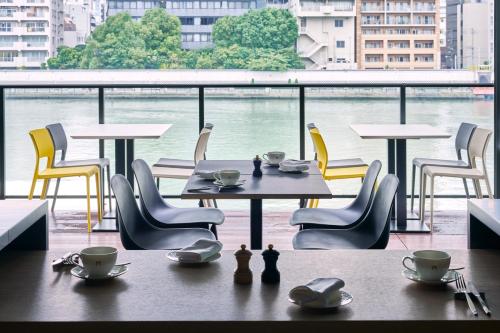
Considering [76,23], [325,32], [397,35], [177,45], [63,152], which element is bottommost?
[63,152]

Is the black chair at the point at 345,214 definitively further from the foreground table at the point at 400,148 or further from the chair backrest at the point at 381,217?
the foreground table at the point at 400,148

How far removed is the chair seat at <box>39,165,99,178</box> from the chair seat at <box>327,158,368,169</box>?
1678mm

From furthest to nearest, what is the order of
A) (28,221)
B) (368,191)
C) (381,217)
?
(368,191) < (381,217) < (28,221)

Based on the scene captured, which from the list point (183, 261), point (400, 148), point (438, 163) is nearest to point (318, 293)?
point (183, 261)

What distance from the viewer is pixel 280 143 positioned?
6.82m

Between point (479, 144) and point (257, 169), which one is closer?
point (257, 169)

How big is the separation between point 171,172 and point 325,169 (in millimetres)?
1118

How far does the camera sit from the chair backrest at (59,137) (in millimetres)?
6125

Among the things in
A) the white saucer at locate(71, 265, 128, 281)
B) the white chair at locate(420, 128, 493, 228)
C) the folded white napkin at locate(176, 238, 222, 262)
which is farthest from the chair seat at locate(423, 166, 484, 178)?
the white saucer at locate(71, 265, 128, 281)

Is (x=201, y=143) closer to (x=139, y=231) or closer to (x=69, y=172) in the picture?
(x=69, y=172)

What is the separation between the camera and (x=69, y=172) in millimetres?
5781

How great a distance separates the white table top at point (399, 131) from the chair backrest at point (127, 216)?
2.24 meters
